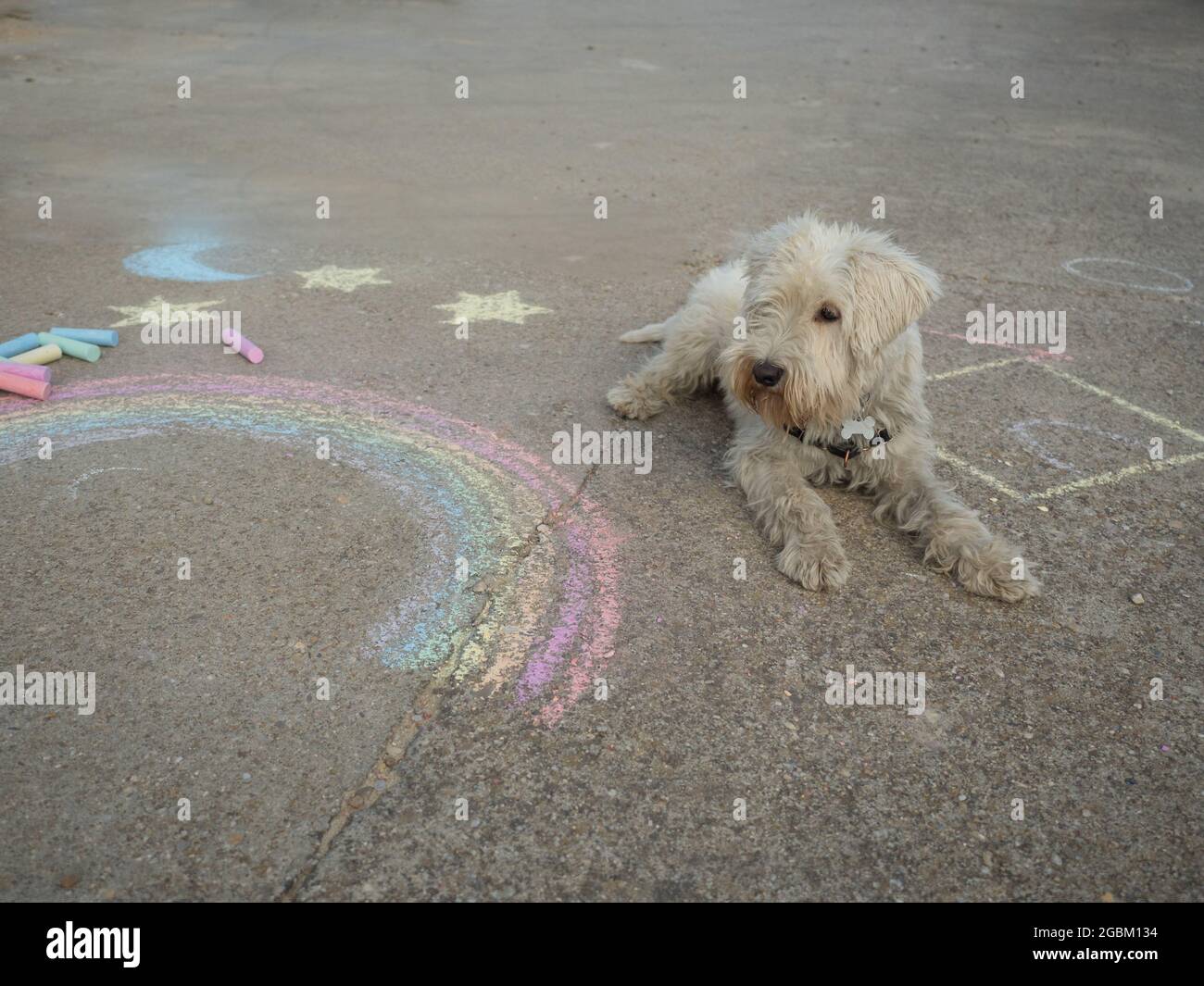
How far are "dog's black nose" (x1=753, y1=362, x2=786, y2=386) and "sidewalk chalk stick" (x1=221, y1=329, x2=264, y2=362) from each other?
314cm

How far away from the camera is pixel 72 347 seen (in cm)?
579

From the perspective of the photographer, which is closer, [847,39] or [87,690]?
[87,690]

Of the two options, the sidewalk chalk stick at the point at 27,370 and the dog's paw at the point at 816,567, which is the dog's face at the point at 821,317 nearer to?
the dog's paw at the point at 816,567

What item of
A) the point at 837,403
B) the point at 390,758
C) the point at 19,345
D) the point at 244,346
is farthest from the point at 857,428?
the point at 19,345

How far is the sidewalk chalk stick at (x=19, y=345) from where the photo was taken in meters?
5.74

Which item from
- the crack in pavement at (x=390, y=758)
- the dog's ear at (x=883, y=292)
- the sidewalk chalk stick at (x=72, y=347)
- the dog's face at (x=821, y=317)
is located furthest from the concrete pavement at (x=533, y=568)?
the dog's ear at (x=883, y=292)

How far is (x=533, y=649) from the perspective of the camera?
12.5 feet

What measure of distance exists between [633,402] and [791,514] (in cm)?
141

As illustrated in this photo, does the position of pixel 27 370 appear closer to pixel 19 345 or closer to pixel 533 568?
pixel 19 345

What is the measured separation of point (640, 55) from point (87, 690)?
1389 cm

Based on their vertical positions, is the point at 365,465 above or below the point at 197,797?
above

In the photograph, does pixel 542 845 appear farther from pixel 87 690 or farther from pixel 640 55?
pixel 640 55
